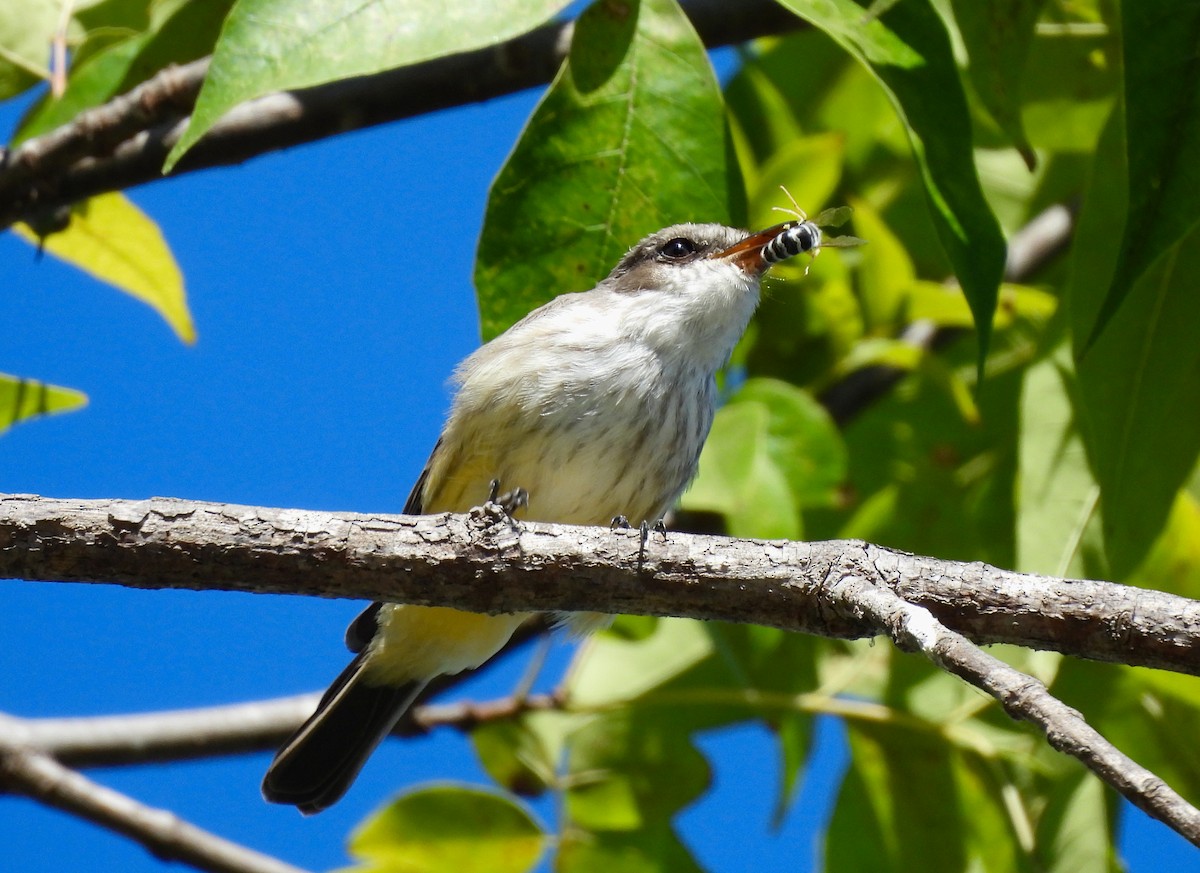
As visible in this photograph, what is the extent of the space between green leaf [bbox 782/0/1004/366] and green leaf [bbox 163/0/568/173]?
608 millimetres

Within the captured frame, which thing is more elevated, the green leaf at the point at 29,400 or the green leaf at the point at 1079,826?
the green leaf at the point at 29,400

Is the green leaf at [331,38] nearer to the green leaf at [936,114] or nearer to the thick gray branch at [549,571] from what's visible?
the green leaf at [936,114]

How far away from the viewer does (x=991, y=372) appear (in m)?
5.01

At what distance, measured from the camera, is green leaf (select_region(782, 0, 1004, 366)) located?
282 cm

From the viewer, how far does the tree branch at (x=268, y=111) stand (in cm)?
405

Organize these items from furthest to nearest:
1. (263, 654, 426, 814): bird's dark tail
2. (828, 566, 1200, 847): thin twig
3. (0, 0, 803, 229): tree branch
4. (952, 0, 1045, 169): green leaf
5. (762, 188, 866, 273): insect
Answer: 1. (263, 654, 426, 814): bird's dark tail
2. (762, 188, 866, 273): insect
3. (0, 0, 803, 229): tree branch
4. (952, 0, 1045, 169): green leaf
5. (828, 566, 1200, 847): thin twig

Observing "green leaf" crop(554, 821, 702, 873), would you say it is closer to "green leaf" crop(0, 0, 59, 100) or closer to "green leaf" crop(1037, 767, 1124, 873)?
"green leaf" crop(1037, 767, 1124, 873)

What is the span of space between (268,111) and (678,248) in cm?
172

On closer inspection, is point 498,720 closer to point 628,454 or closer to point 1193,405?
point 628,454

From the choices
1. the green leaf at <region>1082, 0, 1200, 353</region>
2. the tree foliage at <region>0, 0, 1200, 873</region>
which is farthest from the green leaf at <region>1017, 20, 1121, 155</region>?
the green leaf at <region>1082, 0, 1200, 353</region>

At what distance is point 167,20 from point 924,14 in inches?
92.1

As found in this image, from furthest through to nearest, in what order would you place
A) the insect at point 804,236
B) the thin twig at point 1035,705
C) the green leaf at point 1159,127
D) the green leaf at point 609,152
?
1. the insect at point 804,236
2. the green leaf at point 609,152
3. the green leaf at point 1159,127
4. the thin twig at point 1035,705

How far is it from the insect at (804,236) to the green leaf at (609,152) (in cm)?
113

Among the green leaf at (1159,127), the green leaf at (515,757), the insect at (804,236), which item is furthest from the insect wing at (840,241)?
the green leaf at (515,757)
